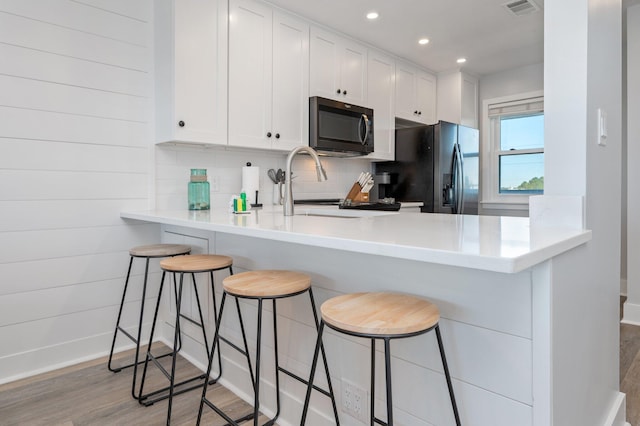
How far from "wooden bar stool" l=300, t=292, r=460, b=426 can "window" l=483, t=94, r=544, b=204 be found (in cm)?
397

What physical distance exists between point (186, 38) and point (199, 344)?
1917mm

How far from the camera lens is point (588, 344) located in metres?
1.34

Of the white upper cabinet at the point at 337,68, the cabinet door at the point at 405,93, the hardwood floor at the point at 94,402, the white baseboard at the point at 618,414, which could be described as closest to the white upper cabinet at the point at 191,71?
the white upper cabinet at the point at 337,68

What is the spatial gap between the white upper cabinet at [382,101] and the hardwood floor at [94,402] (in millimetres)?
2632

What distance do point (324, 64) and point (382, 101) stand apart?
0.82m

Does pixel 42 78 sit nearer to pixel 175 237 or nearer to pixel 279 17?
pixel 175 237

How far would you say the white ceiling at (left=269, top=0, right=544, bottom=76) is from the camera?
9.69 ft

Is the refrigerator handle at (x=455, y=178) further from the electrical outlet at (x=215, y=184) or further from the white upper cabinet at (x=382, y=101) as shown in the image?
the electrical outlet at (x=215, y=184)

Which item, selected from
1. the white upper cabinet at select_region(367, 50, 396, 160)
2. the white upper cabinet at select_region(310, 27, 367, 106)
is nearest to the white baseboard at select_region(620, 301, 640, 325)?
the white upper cabinet at select_region(367, 50, 396, 160)

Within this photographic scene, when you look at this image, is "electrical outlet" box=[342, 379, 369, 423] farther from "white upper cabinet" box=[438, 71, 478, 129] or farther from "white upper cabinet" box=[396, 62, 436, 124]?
"white upper cabinet" box=[438, 71, 478, 129]

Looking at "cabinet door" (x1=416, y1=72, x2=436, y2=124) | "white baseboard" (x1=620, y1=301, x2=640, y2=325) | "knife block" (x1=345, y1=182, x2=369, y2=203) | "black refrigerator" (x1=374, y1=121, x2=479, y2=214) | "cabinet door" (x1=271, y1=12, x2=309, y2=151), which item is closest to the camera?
"cabinet door" (x1=271, y1=12, x2=309, y2=151)

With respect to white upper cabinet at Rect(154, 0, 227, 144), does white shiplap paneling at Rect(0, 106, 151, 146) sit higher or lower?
lower

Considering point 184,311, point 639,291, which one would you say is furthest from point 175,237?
point 639,291

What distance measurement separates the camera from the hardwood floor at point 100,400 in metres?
1.82
